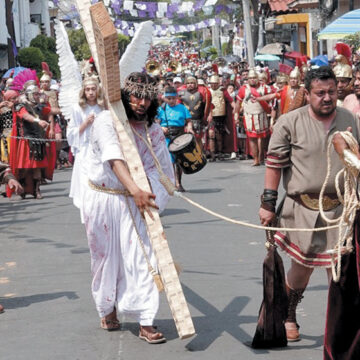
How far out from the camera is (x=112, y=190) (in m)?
6.58

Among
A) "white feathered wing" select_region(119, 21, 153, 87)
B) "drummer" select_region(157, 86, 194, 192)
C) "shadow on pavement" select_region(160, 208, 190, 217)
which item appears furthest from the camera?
"drummer" select_region(157, 86, 194, 192)

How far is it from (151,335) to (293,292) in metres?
0.96

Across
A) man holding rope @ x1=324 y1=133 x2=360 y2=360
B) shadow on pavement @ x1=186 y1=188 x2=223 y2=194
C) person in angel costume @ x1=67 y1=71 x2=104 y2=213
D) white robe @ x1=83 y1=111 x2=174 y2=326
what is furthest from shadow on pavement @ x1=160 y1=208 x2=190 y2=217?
man holding rope @ x1=324 y1=133 x2=360 y2=360

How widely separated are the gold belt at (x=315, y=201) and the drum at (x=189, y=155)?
168 centimetres

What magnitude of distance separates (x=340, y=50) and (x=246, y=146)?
31.5ft

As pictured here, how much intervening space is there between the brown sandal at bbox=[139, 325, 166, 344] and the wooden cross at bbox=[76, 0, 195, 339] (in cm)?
42

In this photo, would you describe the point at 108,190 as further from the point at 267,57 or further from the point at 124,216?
the point at 267,57

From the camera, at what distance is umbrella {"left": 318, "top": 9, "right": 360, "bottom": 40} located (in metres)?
17.7

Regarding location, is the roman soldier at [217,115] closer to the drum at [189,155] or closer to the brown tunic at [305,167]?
the drum at [189,155]

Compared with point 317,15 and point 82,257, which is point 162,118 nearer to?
point 82,257

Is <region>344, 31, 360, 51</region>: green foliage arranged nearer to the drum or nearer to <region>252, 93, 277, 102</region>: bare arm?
<region>252, 93, 277, 102</region>: bare arm

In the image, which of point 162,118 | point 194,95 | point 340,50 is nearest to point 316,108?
point 340,50

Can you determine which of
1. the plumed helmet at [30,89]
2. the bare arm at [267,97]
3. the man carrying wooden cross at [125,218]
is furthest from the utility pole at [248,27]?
the man carrying wooden cross at [125,218]

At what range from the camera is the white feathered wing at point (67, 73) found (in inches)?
339
